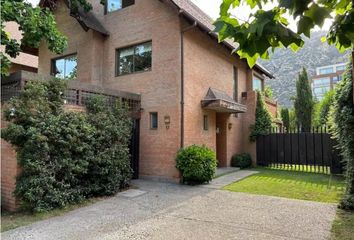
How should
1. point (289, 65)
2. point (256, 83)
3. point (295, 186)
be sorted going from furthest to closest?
point (289, 65) → point (256, 83) → point (295, 186)

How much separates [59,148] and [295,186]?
832 centimetres

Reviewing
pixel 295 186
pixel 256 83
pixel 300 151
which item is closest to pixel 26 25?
pixel 295 186

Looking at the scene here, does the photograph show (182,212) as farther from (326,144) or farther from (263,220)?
(326,144)

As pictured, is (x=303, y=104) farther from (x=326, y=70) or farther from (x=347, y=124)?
(x=326, y=70)

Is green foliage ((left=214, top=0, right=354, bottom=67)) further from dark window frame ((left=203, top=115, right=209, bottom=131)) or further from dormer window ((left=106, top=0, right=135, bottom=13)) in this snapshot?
dormer window ((left=106, top=0, right=135, bottom=13))

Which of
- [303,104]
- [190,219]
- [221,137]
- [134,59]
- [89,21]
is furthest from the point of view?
[303,104]

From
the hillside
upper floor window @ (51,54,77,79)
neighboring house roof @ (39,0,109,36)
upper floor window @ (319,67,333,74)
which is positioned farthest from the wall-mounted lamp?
upper floor window @ (319,67,333,74)

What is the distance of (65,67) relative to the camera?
15734mm

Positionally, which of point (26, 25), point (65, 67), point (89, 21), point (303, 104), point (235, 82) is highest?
point (89, 21)

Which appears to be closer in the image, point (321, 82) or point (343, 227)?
point (343, 227)

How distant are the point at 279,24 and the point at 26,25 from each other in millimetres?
7252

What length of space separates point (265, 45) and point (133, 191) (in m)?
8.55

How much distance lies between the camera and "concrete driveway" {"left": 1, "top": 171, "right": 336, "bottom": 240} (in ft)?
19.2

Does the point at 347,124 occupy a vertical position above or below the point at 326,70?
below
